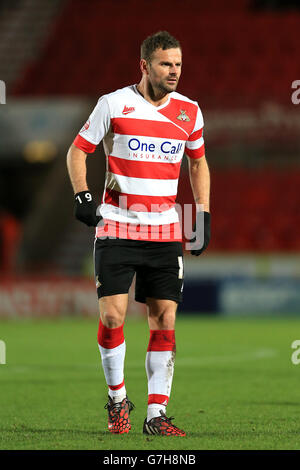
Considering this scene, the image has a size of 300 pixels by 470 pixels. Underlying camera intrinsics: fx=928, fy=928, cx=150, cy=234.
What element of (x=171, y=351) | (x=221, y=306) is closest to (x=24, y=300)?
(x=221, y=306)

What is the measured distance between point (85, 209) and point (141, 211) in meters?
0.38

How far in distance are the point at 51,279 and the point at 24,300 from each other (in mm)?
626

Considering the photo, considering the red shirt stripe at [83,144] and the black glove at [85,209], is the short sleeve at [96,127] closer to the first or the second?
the red shirt stripe at [83,144]

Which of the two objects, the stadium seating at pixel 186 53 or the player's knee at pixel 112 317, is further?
the stadium seating at pixel 186 53

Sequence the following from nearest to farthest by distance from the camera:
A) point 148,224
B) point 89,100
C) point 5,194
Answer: point 148,224 → point 89,100 → point 5,194

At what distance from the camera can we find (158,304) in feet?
16.9

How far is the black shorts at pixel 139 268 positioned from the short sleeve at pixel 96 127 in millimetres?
541

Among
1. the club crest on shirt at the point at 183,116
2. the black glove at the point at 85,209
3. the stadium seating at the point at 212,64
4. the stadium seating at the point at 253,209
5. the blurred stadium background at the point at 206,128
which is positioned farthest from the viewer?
the stadium seating at the point at 212,64

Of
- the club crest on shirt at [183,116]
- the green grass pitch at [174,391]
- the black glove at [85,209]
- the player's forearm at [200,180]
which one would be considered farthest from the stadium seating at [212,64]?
the black glove at [85,209]

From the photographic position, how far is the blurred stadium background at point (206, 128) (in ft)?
56.5

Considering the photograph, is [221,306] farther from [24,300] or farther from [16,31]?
[16,31]

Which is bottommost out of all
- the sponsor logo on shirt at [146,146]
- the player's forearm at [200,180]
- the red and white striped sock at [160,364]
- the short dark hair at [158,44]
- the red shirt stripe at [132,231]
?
the red and white striped sock at [160,364]

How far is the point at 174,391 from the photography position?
7188 mm

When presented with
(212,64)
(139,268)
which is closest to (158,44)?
(139,268)
